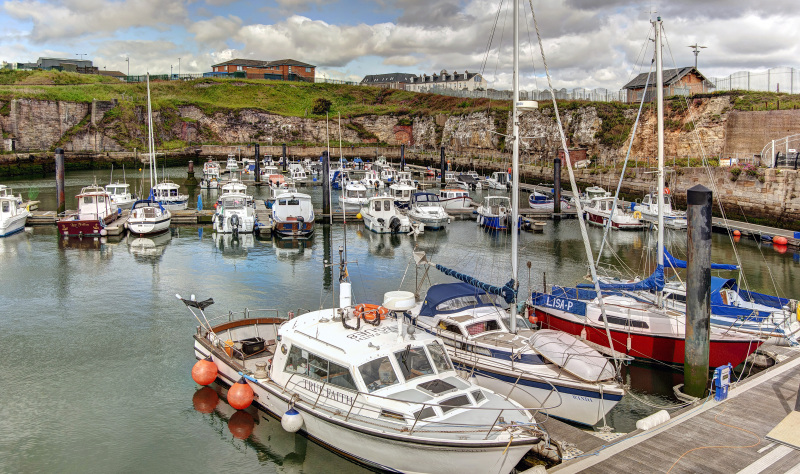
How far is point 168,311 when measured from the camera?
22.9 metres

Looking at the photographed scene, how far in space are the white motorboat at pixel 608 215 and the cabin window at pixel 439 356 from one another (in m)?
29.7

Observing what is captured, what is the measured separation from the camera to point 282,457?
43.5 feet

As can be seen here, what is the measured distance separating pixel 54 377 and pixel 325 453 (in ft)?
29.7

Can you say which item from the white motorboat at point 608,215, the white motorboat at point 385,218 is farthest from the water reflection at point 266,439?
the white motorboat at point 608,215

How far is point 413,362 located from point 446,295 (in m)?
3.74

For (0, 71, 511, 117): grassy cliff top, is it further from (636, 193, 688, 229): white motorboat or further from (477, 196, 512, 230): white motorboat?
(477, 196, 512, 230): white motorboat

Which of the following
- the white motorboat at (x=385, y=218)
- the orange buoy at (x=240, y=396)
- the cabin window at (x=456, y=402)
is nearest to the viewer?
the cabin window at (x=456, y=402)

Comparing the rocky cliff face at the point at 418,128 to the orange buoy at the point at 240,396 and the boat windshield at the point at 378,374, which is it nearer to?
the orange buoy at the point at 240,396

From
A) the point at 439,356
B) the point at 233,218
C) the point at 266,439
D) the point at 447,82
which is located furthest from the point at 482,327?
the point at 447,82

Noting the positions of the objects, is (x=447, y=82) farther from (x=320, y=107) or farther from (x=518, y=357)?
(x=518, y=357)

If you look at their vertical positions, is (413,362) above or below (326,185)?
below

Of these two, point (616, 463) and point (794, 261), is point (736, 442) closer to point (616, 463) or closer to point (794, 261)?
point (616, 463)

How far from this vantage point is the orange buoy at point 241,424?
14172mm

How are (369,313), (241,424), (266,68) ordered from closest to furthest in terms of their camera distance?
(369,313) → (241,424) → (266,68)
